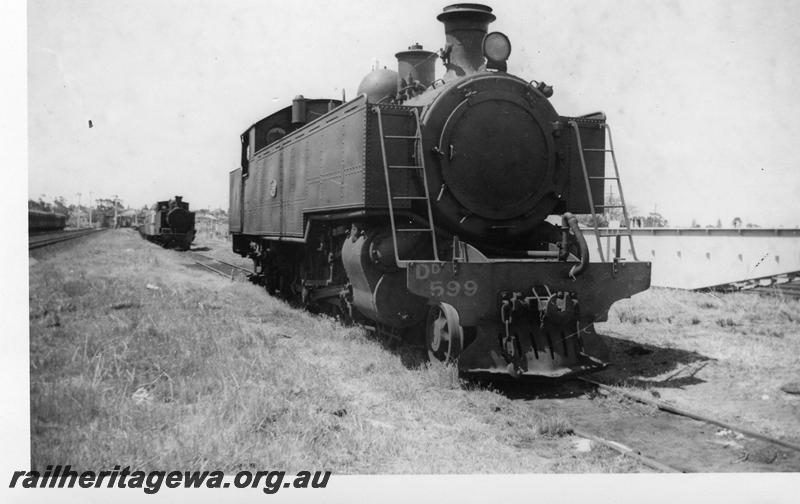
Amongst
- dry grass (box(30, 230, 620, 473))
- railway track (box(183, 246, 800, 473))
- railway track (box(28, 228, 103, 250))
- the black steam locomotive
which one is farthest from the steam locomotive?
the black steam locomotive

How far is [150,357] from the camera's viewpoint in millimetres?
6199

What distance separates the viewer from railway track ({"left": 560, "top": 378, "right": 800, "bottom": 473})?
428 cm

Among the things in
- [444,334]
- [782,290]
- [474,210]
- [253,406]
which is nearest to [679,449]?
[444,334]

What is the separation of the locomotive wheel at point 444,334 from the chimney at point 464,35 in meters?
2.50

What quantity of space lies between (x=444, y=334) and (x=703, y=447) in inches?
97.5

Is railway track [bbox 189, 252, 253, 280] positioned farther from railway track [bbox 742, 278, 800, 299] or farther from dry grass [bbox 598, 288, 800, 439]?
railway track [bbox 742, 278, 800, 299]

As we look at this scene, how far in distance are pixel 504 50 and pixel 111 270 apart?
1077cm

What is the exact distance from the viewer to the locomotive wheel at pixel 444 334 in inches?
236

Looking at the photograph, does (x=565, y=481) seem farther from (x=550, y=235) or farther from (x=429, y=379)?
(x=550, y=235)

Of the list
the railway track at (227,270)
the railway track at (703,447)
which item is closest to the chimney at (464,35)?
the railway track at (703,447)

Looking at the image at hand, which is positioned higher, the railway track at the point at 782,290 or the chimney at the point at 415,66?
the chimney at the point at 415,66

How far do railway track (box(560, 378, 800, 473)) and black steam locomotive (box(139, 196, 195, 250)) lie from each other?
1123 inches

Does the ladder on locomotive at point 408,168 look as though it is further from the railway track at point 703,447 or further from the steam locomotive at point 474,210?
the railway track at point 703,447

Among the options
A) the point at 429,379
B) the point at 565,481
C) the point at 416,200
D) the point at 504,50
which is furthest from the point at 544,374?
the point at 504,50
